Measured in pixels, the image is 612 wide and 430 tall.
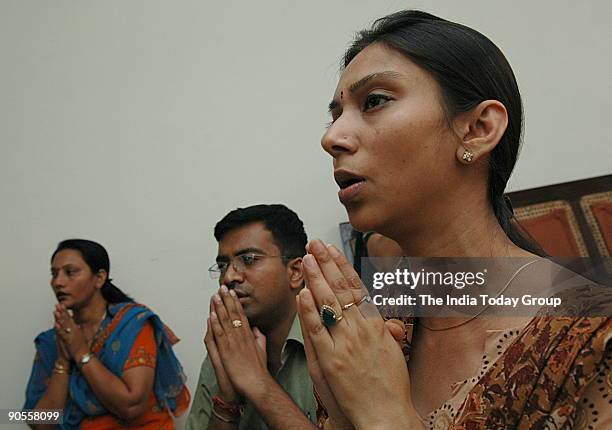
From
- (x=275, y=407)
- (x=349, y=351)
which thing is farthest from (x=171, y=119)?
(x=349, y=351)

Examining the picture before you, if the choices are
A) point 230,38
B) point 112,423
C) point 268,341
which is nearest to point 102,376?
point 112,423

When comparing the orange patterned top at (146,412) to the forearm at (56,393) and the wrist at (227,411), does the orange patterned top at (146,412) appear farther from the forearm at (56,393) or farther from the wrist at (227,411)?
the wrist at (227,411)

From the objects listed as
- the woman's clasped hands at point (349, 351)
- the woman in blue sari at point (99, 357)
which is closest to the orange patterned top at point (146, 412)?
the woman in blue sari at point (99, 357)

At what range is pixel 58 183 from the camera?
6.09 feet

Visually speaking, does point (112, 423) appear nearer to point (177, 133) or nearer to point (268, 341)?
point (268, 341)

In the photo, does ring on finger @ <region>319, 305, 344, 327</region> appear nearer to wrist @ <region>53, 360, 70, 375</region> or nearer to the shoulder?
wrist @ <region>53, 360, 70, 375</region>

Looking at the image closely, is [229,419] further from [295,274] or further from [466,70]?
[466,70]

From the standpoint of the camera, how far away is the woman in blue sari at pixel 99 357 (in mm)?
1493

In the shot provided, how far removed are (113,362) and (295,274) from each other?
51cm

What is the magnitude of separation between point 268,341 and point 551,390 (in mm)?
903

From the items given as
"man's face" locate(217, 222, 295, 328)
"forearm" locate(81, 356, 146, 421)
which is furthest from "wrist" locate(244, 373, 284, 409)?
"forearm" locate(81, 356, 146, 421)

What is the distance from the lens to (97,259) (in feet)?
A: 5.72

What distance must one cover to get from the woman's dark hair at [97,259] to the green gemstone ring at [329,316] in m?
1.28

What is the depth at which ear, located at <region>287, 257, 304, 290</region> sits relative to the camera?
A: 4.45ft
